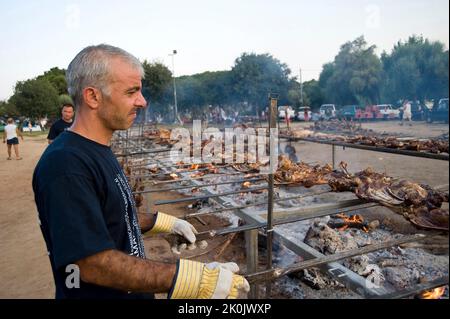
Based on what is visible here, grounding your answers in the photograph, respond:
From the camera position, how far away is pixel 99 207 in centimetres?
149

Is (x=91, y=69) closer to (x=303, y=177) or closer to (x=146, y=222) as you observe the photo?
(x=146, y=222)

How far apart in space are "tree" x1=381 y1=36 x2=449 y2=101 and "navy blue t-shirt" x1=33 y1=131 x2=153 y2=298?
33.3 m

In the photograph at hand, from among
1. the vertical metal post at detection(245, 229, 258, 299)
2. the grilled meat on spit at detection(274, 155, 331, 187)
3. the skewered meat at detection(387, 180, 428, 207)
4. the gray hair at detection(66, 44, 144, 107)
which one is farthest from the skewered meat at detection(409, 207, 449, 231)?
the gray hair at detection(66, 44, 144, 107)

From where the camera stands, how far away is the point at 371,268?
3.67 metres

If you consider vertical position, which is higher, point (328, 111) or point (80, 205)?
point (328, 111)

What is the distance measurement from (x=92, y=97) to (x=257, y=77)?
4213cm

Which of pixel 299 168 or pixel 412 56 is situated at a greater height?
pixel 412 56

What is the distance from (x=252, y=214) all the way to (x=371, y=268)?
151cm

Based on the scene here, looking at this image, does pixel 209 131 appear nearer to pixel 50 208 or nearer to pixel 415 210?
pixel 415 210

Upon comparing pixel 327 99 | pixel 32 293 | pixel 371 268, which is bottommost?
pixel 32 293

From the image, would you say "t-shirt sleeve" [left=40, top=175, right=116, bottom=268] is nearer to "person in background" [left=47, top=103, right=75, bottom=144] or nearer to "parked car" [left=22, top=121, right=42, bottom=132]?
"person in background" [left=47, top=103, right=75, bottom=144]

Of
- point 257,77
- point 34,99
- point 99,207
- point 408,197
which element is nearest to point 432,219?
point 408,197
